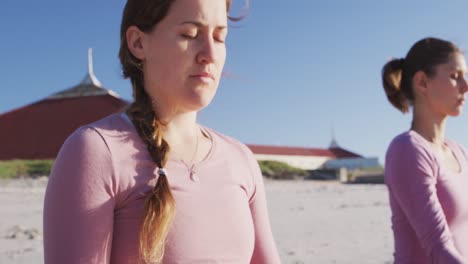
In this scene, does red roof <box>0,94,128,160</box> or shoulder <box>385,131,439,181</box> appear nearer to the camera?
shoulder <box>385,131,439,181</box>

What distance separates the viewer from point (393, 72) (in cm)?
230

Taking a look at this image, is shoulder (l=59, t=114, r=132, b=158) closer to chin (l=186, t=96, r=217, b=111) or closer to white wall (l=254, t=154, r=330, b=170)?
chin (l=186, t=96, r=217, b=111)

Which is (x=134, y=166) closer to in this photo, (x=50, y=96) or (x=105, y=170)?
(x=105, y=170)

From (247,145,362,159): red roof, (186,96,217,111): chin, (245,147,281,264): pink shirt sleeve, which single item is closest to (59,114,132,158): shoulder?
(186,96,217,111): chin

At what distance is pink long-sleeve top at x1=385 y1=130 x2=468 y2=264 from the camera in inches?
71.1

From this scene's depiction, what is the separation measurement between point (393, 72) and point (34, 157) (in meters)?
20.8

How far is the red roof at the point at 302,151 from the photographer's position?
82.1 feet

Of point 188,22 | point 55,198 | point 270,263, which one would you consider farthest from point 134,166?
point 270,263

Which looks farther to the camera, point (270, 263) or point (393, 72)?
point (393, 72)

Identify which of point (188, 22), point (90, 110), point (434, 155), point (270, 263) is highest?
point (188, 22)

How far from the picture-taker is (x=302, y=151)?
28.1 meters

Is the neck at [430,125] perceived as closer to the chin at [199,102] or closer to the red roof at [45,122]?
the chin at [199,102]

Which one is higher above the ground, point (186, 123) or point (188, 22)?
point (188, 22)

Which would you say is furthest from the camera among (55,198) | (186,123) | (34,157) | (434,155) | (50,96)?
(50,96)
